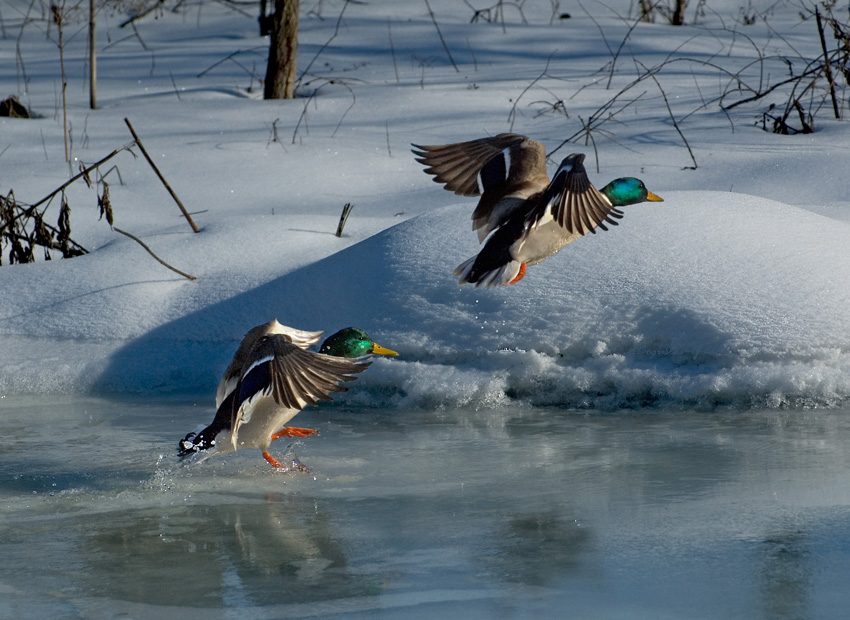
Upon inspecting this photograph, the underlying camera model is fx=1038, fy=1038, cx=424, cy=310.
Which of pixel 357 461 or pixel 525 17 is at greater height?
pixel 525 17

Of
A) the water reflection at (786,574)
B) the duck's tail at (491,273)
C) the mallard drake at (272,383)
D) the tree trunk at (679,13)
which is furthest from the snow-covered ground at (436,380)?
the tree trunk at (679,13)

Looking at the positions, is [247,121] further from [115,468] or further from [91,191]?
[115,468]

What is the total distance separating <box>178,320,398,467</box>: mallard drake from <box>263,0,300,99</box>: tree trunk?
16.4 ft

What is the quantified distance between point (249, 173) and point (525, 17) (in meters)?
5.23

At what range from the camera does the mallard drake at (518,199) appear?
9.50ft

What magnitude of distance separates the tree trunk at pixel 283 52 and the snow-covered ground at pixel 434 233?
21 cm

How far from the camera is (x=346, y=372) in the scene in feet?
9.16

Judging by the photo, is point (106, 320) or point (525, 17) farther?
point (525, 17)

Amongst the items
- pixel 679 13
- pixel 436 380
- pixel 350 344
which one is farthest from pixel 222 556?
pixel 679 13

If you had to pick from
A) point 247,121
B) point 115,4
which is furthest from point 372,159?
point 115,4

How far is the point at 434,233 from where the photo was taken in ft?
14.8

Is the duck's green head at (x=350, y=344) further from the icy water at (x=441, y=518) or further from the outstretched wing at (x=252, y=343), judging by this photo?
the icy water at (x=441, y=518)

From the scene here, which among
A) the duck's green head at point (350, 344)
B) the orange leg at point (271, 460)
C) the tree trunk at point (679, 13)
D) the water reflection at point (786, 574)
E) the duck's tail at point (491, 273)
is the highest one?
the tree trunk at point (679, 13)

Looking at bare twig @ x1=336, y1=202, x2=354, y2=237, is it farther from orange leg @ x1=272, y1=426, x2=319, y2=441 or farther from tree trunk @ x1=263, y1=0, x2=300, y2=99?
tree trunk @ x1=263, y1=0, x2=300, y2=99
